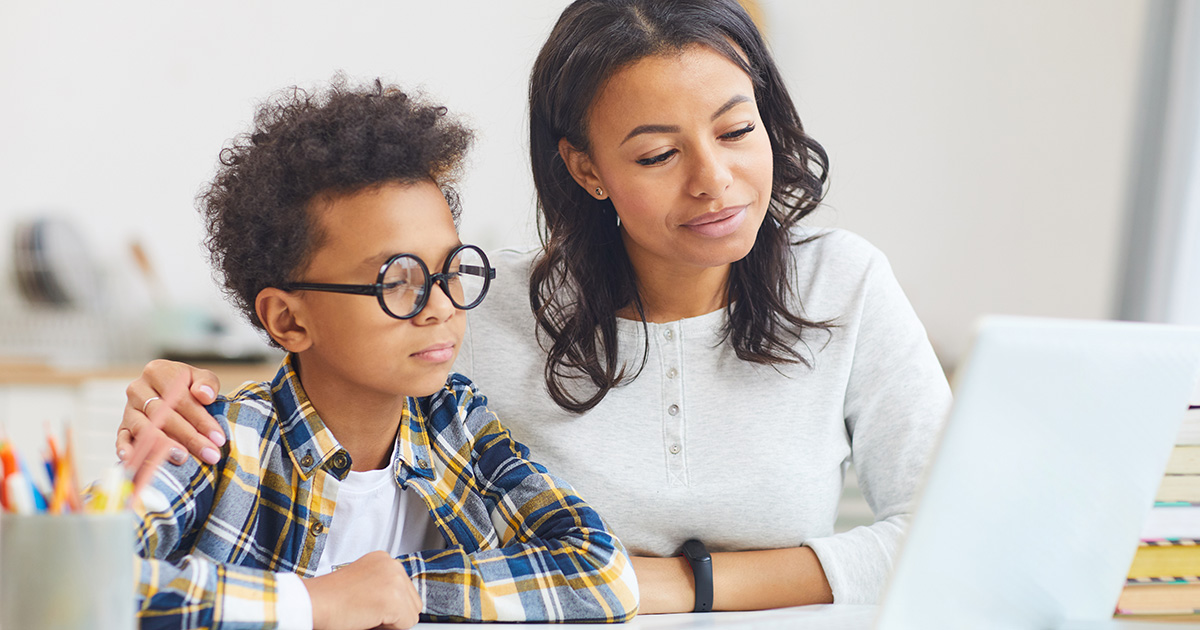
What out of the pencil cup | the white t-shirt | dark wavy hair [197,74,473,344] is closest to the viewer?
the pencil cup

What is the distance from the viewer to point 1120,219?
2.89 metres

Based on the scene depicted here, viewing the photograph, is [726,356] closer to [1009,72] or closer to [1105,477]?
[1105,477]

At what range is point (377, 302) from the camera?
906 mm

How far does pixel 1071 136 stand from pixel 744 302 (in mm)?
2142

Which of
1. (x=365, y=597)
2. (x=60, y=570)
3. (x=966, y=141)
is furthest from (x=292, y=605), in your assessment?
(x=966, y=141)

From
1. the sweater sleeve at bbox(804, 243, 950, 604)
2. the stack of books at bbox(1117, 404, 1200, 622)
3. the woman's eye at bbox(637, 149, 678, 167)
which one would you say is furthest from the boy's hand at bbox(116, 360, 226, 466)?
the stack of books at bbox(1117, 404, 1200, 622)

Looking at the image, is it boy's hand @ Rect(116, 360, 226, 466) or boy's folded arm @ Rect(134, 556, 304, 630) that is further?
A: boy's hand @ Rect(116, 360, 226, 466)

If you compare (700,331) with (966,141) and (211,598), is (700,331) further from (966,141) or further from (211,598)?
(966,141)

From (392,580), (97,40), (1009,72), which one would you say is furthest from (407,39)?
(392,580)

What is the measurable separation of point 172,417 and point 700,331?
658mm

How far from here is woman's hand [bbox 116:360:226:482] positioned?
0.85m

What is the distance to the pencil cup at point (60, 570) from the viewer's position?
585 mm

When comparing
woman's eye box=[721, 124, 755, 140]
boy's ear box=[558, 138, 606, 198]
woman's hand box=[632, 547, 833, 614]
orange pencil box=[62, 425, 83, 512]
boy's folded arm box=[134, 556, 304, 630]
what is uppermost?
woman's eye box=[721, 124, 755, 140]

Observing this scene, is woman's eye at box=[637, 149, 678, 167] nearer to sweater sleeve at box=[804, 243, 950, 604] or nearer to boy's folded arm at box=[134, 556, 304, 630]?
sweater sleeve at box=[804, 243, 950, 604]
